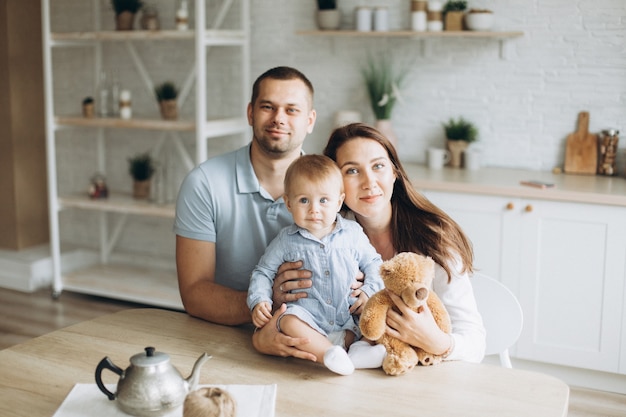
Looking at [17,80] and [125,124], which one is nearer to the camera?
[125,124]

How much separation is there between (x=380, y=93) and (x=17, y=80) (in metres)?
2.57

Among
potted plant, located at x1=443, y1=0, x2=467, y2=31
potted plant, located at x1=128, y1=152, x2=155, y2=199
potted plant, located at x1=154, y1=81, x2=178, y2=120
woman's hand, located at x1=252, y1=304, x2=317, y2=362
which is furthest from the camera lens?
potted plant, located at x1=128, y1=152, x2=155, y2=199

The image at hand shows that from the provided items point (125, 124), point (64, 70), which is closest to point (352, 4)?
point (125, 124)

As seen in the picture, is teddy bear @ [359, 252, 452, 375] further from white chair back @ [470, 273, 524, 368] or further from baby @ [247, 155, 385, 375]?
white chair back @ [470, 273, 524, 368]

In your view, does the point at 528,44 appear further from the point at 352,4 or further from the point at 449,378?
the point at 449,378

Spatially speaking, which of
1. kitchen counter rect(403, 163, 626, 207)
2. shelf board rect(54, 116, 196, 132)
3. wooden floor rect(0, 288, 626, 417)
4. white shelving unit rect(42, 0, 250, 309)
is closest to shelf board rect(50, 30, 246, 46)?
white shelving unit rect(42, 0, 250, 309)

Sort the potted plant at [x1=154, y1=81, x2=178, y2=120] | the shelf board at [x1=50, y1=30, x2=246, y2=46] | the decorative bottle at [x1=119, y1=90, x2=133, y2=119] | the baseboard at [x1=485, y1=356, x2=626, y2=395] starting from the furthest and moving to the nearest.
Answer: the decorative bottle at [x1=119, y1=90, x2=133, y2=119] → the potted plant at [x1=154, y1=81, x2=178, y2=120] → the shelf board at [x1=50, y1=30, x2=246, y2=46] → the baseboard at [x1=485, y1=356, x2=626, y2=395]

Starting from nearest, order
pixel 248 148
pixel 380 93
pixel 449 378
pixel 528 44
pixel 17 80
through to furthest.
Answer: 1. pixel 449 378
2. pixel 248 148
3. pixel 528 44
4. pixel 380 93
5. pixel 17 80

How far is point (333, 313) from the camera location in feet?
6.64

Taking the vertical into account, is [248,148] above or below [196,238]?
above

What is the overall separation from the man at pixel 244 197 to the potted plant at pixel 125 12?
2.59 meters

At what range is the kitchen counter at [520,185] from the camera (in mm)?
3615

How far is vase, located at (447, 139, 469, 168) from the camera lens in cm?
437

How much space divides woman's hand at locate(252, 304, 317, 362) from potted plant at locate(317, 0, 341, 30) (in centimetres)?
292
